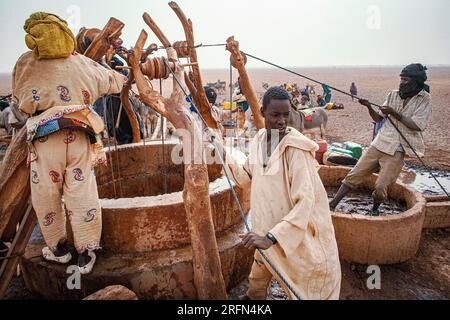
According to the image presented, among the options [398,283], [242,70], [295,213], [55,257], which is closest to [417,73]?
[242,70]

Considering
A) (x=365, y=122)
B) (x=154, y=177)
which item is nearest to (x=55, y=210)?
(x=154, y=177)

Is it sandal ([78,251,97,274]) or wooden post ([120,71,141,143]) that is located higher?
wooden post ([120,71,141,143])

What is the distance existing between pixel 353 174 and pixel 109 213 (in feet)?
10.5

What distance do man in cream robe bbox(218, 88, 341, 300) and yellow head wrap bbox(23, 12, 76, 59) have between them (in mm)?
1660

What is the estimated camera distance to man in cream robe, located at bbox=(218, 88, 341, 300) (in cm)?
189

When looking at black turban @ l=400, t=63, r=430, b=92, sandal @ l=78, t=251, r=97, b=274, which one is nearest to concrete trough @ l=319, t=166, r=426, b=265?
black turban @ l=400, t=63, r=430, b=92

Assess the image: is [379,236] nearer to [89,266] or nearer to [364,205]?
[364,205]

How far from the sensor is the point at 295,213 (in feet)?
6.17

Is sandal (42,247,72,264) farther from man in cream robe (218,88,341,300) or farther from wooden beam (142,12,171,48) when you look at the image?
wooden beam (142,12,171,48)

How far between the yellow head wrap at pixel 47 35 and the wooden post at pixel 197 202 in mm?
568

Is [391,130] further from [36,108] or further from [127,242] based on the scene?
[36,108]

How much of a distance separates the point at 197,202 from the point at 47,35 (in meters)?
1.72

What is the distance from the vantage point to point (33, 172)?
97.1 inches

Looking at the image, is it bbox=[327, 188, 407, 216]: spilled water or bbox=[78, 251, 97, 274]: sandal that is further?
bbox=[327, 188, 407, 216]: spilled water
